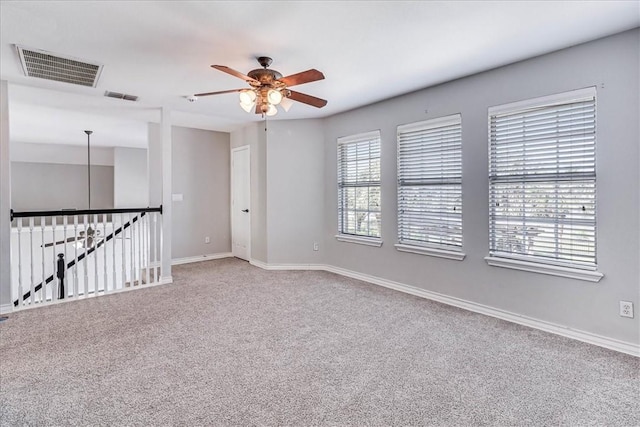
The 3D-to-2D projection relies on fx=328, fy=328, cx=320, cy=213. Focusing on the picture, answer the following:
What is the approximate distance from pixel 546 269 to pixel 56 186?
9.92 m

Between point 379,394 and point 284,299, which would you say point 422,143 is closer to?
point 284,299

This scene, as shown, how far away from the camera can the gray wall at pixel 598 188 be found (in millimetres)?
2521

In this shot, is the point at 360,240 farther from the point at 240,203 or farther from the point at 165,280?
the point at 165,280

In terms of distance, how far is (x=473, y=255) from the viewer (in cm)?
347

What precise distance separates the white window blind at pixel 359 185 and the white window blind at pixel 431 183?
0.44m

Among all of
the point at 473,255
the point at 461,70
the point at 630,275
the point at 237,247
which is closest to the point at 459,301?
the point at 473,255

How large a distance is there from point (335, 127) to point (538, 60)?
2.74 metres

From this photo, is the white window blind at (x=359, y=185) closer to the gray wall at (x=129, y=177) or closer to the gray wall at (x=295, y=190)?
the gray wall at (x=295, y=190)

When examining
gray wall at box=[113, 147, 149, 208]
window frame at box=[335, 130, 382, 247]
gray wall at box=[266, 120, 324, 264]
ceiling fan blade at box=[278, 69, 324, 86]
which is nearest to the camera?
ceiling fan blade at box=[278, 69, 324, 86]

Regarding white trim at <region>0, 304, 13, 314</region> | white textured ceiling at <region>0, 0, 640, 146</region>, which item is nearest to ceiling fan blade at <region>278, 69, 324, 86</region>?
white textured ceiling at <region>0, 0, 640, 146</region>

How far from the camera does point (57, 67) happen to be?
315 cm

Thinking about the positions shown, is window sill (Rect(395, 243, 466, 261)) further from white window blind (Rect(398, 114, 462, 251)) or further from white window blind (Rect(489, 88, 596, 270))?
white window blind (Rect(489, 88, 596, 270))

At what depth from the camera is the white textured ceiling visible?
222 cm

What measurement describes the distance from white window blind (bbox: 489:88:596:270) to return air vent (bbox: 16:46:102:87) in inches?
158
